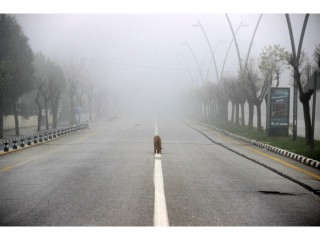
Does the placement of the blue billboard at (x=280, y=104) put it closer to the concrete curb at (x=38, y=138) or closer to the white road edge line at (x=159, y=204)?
the concrete curb at (x=38, y=138)

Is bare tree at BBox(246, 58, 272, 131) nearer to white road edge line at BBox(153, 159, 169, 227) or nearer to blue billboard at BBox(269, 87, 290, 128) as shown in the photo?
blue billboard at BBox(269, 87, 290, 128)

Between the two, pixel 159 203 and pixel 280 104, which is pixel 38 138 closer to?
pixel 280 104

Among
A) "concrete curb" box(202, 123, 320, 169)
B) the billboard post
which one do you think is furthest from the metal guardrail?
the billboard post

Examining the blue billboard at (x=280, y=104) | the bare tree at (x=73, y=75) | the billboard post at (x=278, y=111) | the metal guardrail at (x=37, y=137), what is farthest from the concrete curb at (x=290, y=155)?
the bare tree at (x=73, y=75)

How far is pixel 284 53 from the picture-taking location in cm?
3766

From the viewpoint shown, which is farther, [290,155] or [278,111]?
[278,111]

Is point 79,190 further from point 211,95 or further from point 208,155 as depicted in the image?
point 211,95

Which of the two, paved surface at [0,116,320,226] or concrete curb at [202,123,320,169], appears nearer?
paved surface at [0,116,320,226]

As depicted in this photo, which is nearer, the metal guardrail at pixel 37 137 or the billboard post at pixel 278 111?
the metal guardrail at pixel 37 137

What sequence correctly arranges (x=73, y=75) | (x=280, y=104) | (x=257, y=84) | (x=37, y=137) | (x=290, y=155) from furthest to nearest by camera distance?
(x=73, y=75) < (x=257, y=84) < (x=37, y=137) < (x=280, y=104) < (x=290, y=155)

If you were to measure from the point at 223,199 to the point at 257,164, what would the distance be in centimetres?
717

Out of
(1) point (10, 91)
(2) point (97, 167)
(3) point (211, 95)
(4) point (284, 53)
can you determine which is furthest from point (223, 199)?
(3) point (211, 95)

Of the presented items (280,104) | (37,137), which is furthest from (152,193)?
(37,137)

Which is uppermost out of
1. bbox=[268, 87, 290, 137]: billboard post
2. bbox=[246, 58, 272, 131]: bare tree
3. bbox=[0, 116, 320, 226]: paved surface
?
bbox=[246, 58, 272, 131]: bare tree
